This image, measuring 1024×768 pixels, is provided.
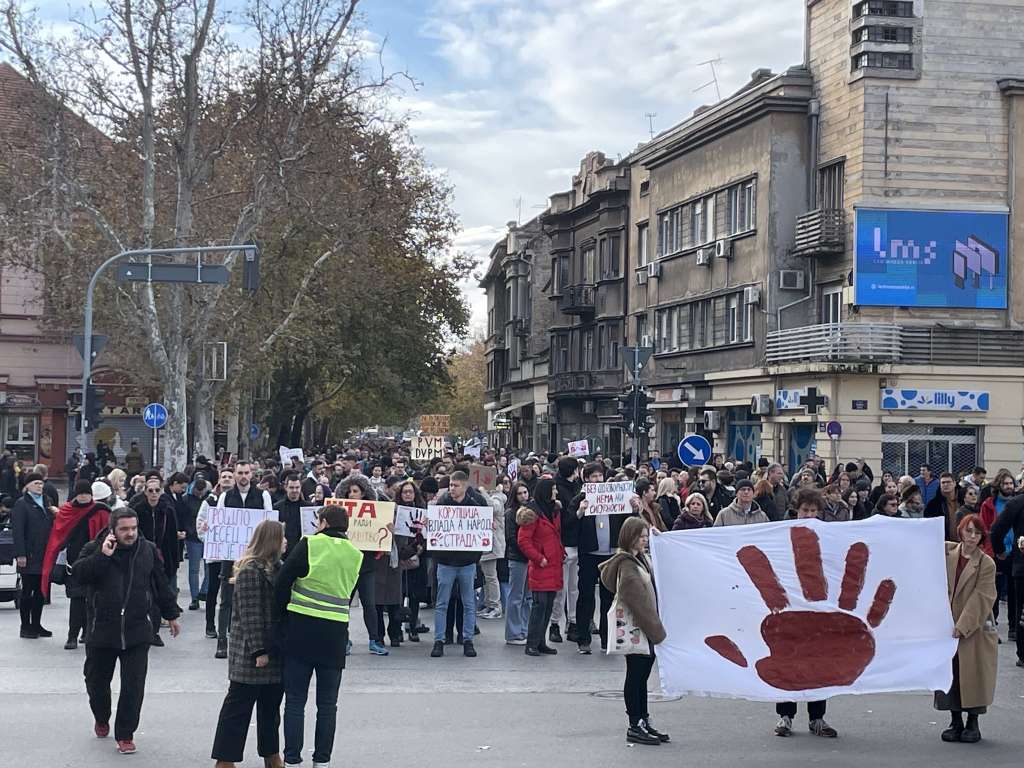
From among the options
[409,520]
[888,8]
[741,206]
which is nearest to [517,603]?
[409,520]

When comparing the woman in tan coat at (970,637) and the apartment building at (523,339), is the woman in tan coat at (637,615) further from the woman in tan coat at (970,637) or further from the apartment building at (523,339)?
the apartment building at (523,339)

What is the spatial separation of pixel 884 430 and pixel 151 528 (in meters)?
24.0

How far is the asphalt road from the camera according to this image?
1023 centimetres

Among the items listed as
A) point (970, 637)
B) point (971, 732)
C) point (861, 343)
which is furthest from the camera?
point (861, 343)

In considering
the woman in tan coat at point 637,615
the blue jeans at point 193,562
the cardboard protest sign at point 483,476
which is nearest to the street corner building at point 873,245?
the cardboard protest sign at point 483,476

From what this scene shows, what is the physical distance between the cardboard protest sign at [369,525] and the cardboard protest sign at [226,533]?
2.86ft

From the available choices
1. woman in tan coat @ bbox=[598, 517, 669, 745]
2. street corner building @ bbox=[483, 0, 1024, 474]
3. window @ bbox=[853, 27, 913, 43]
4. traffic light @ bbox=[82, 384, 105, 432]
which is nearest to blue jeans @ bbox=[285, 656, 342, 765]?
woman in tan coat @ bbox=[598, 517, 669, 745]

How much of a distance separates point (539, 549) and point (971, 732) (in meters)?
5.48

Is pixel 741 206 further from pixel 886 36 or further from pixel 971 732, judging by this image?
pixel 971 732

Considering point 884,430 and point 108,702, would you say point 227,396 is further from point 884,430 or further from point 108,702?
point 108,702

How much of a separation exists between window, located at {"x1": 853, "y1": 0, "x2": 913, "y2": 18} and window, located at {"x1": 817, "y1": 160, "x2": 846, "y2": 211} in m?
3.68

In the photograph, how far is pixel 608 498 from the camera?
1584cm

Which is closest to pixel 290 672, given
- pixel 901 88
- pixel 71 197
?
pixel 71 197

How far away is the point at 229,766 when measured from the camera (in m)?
9.39
